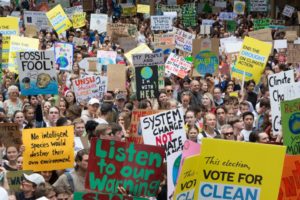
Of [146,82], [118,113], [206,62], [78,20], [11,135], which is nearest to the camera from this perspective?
[11,135]

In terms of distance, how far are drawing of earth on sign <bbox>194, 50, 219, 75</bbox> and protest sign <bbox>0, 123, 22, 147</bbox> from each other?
25.7 feet

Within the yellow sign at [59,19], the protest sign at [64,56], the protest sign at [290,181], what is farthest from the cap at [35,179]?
the yellow sign at [59,19]

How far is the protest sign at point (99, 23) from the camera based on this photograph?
26.8m

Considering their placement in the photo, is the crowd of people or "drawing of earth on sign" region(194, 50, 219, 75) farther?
"drawing of earth on sign" region(194, 50, 219, 75)

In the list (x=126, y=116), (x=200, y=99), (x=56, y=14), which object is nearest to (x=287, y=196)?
(x=126, y=116)

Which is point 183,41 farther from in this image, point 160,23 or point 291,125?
point 291,125

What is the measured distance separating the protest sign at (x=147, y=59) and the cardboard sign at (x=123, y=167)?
7.74 m

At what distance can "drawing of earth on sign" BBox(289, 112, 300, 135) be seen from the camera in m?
9.91

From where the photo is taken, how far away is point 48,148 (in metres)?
10.7

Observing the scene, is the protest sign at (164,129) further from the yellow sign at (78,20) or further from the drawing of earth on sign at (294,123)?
the yellow sign at (78,20)

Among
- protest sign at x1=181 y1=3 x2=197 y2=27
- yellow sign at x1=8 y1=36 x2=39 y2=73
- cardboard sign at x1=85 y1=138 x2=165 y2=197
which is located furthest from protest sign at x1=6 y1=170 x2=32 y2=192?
protest sign at x1=181 y1=3 x2=197 y2=27

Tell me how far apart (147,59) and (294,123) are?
694cm

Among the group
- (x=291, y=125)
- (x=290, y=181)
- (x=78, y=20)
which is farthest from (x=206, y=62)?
(x=290, y=181)

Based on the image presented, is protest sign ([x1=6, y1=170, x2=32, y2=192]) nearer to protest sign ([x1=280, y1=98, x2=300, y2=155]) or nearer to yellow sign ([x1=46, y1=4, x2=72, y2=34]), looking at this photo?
Result: protest sign ([x1=280, y1=98, x2=300, y2=155])
